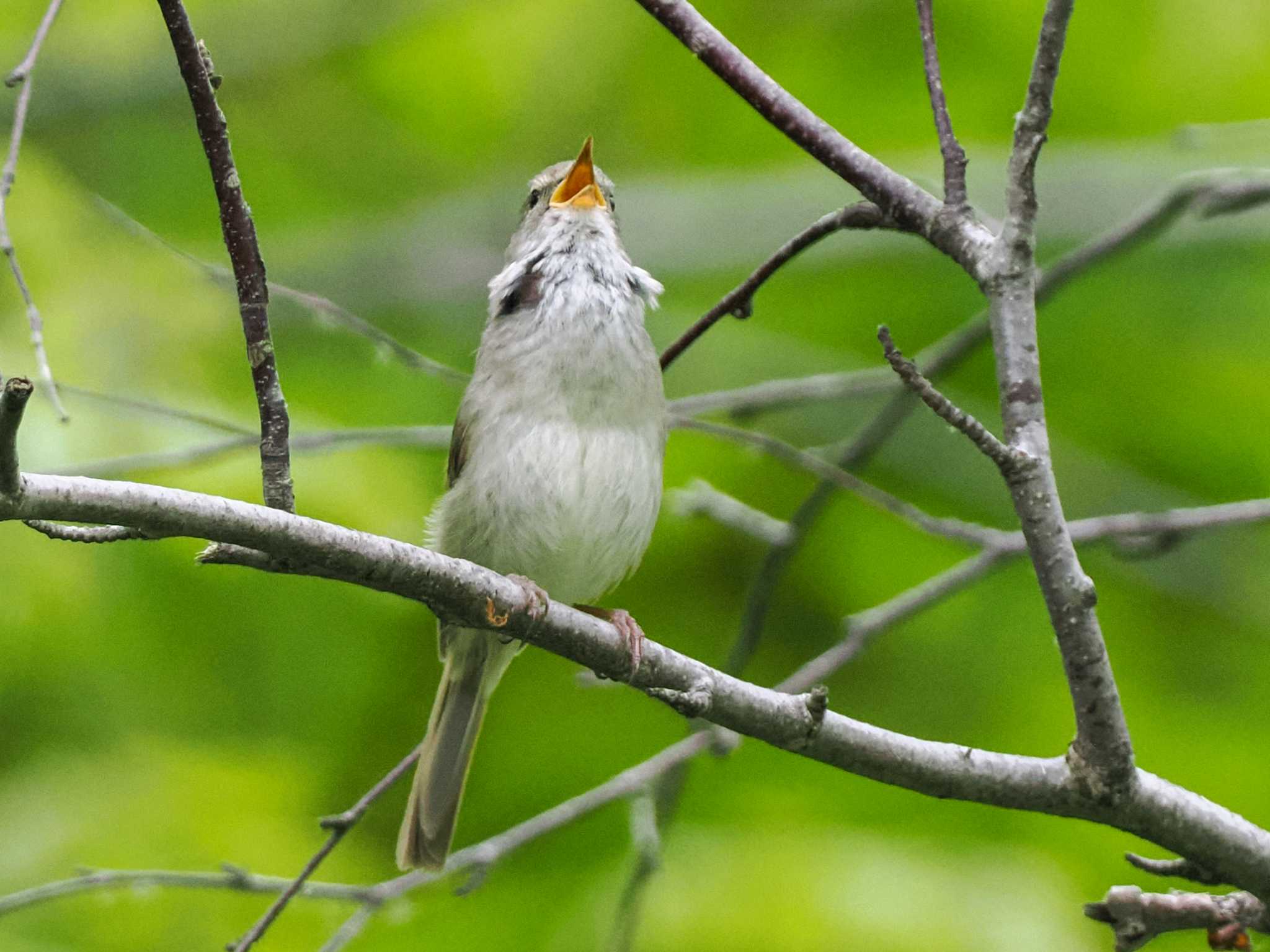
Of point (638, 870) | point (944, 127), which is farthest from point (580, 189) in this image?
point (638, 870)

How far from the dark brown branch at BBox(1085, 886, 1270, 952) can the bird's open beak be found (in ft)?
8.80

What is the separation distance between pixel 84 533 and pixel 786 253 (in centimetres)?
163

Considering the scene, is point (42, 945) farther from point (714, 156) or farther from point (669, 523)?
point (714, 156)

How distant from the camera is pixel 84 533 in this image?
2.62 m

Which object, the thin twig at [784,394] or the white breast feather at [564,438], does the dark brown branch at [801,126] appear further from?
the thin twig at [784,394]

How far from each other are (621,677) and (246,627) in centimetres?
264

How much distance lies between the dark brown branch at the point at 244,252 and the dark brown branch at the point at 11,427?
1.72 ft

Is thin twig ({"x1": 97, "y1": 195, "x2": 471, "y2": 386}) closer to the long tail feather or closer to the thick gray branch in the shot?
the long tail feather

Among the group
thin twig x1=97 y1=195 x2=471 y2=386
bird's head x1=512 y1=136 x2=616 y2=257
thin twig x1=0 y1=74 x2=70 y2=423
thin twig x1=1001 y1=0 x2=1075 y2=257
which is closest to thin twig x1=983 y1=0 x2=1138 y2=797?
thin twig x1=1001 y1=0 x2=1075 y2=257

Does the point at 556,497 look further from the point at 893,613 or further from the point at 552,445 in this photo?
the point at 893,613

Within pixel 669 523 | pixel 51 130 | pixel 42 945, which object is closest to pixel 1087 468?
pixel 669 523

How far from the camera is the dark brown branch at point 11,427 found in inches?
80.5

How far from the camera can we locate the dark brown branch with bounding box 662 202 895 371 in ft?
10.8

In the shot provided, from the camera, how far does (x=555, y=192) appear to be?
493 centimetres
